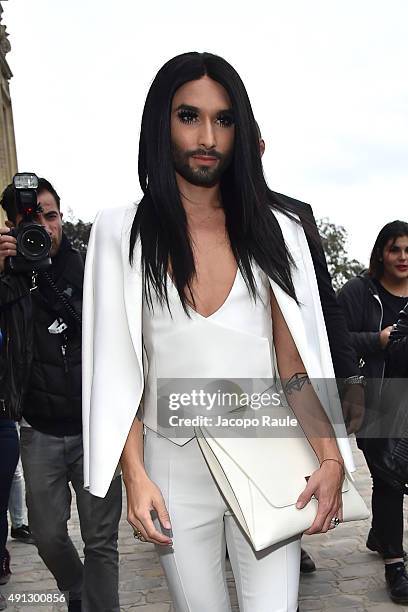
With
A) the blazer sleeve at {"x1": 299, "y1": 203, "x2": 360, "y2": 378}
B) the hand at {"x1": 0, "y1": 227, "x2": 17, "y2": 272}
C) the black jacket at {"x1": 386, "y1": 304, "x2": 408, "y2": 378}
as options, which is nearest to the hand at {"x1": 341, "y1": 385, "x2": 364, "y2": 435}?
the blazer sleeve at {"x1": 299, "y1": 203, "x2": 360, "y2": 378}

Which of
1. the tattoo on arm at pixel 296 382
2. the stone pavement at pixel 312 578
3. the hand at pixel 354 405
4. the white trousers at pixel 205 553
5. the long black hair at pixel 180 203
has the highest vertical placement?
the long black hair at pixel 180 203

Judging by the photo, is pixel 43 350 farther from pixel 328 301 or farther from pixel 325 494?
pixel 325 494

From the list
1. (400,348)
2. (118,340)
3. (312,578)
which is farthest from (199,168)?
(312,578)

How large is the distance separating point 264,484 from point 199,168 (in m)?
0.94

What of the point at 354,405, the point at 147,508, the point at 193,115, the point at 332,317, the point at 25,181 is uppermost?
the point at 25,181

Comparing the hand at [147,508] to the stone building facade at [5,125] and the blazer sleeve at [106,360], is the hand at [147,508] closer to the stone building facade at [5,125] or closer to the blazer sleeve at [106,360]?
the blazer sleeve at [106,360]

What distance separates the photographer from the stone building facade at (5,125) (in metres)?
27.8

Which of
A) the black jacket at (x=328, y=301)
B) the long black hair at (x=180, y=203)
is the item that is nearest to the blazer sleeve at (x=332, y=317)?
the black jacket at (x=328, y=301)

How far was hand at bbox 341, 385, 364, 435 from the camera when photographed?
3367 millimetres

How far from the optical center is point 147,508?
2.07 metres

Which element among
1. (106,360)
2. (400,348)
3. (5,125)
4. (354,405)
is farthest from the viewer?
(5,125)

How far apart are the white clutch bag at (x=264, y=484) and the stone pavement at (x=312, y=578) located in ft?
7.95

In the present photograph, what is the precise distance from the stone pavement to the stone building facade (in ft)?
71.0

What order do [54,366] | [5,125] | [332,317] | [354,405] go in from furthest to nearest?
[5,125]
[54,366]
[354,405]
[332,317]
